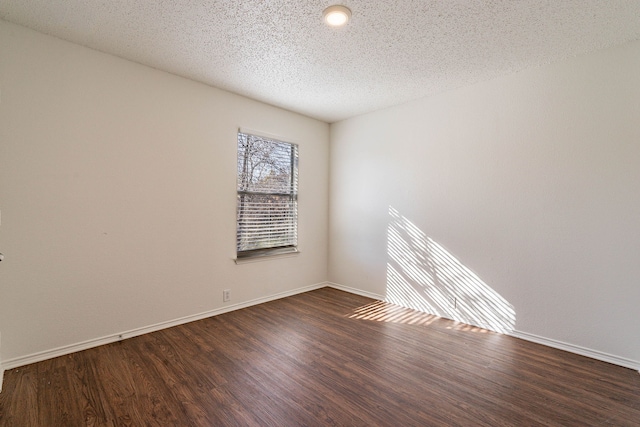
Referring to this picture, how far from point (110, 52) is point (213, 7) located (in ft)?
4.14

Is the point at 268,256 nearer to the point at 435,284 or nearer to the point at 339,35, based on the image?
the point at 435,284

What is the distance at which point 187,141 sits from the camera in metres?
3.09

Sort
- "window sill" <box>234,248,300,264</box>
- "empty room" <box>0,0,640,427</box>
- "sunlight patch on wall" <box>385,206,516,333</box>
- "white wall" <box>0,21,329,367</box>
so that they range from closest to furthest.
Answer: "empty room" <box>0,0,640,427</box> → "white wall" <box>0,21,329,367</box> → "sunlight patch on wall" <box>385,206,516,333</box> → "window sill" <box>234,248,300,264</box>

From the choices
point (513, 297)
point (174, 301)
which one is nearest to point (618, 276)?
point (513, 297)

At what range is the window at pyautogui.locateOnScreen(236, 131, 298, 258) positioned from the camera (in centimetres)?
361

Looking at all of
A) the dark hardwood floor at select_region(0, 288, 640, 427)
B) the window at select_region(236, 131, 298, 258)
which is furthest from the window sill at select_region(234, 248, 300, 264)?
the dark hardwood floor at select_region(0, 288, 640, 427)

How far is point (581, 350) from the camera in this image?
2.50 m

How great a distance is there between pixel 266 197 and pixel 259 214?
24 cm

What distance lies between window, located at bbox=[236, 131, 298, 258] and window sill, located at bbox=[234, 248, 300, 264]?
2 centimetres

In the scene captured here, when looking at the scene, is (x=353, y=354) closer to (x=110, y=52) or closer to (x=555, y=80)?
(x=555, y=80)

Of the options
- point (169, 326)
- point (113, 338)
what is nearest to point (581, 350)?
point (169, 326)

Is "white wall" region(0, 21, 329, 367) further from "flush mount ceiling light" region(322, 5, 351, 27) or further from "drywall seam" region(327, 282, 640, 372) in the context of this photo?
"drywall seam" region(327, 282, 640, 372)

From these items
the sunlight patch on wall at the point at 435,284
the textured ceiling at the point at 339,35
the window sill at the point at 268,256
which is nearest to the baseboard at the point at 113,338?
the window sill at the point at 268,256

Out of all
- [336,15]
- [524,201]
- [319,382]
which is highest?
[336,15]
